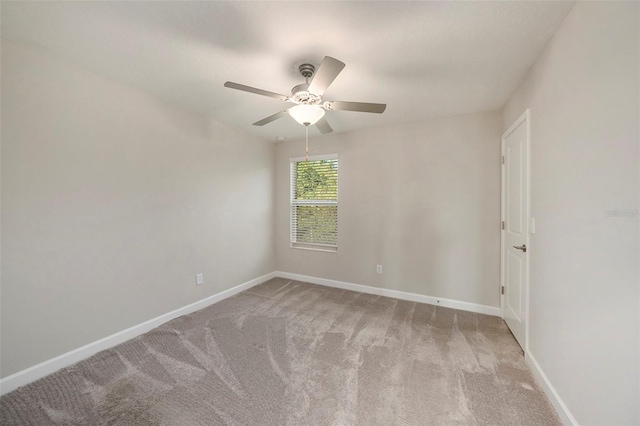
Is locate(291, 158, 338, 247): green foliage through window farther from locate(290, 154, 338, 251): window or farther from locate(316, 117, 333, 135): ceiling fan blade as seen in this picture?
locate(316, 117, 333, 135): ceiling fan blade

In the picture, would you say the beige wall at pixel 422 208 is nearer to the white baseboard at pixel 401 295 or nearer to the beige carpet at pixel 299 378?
the white baseboard at pixel 401 295

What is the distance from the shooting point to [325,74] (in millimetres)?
1493

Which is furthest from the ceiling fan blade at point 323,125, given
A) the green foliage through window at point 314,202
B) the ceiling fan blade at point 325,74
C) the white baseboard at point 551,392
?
the white baseboard at point 551,392

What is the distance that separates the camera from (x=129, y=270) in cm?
231

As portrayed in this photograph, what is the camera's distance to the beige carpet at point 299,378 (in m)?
1.46

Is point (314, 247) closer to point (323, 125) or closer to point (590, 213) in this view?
point (323, 125)

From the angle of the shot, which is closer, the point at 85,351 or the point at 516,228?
the point at 85,351

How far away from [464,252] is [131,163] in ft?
12.6

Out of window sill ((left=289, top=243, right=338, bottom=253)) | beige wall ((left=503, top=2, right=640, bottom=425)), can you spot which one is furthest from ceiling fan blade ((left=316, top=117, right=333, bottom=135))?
window sill ((left=289, top=243, right=338, bottom=253))

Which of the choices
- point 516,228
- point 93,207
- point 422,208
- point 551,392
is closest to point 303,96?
point 93,207

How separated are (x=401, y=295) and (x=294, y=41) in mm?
3171

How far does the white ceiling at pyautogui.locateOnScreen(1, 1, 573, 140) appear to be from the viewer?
1383 mm

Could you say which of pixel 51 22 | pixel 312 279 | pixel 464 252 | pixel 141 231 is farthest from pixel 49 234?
pixel 464 252

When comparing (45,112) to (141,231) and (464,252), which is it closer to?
(141,231)
